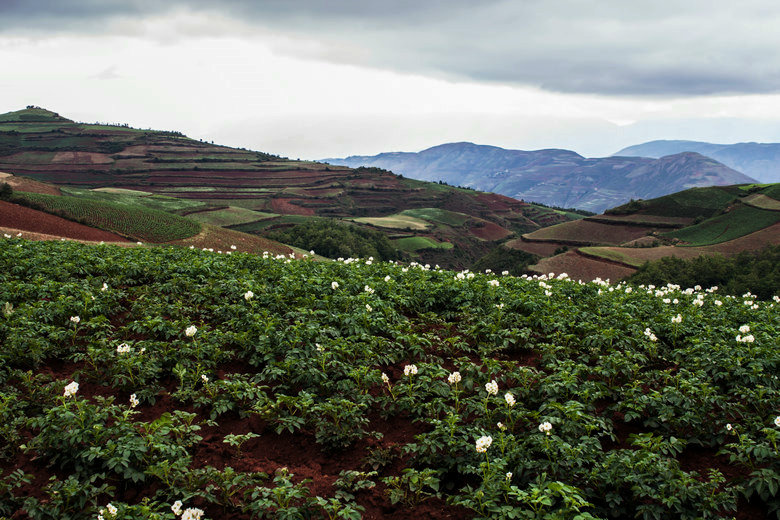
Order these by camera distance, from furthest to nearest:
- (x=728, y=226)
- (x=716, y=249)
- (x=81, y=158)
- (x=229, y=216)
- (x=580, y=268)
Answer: (x=81, y=158) < (x=229, y=216) < (x=728, y=226) < (x=716, y=249) < (x=580, y=268)

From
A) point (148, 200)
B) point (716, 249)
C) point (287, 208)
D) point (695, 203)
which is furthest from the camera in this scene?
point (287, 208)

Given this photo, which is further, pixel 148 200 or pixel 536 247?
pixel 536 247

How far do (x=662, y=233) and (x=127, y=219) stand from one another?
426 feet

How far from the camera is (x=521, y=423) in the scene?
23.6 feet

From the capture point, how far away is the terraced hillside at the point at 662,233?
3890 inches

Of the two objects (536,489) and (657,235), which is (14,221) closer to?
(536,489)

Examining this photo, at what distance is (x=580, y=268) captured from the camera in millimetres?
98000

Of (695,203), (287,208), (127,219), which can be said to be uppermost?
(695,203)

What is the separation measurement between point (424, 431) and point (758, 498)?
455 centimetres

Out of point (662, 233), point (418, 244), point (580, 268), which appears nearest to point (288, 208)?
point (418, 244)

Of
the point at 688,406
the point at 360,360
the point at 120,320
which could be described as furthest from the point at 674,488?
the point at 120,320

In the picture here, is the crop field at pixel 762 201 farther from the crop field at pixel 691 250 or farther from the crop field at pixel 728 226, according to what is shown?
the crop field at pixel 691 250

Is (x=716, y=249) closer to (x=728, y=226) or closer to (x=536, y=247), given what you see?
(x=728, y=226)

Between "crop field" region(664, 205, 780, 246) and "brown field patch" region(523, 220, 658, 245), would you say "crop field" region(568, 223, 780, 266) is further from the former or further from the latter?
"brown field patch" region(523, 220, 658, 245)
